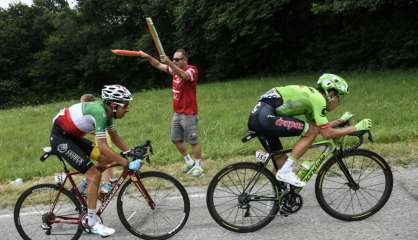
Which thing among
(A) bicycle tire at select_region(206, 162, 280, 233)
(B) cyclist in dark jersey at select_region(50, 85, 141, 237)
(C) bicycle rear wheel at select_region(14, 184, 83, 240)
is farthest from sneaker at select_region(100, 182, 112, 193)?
(A) bicycle tire at select_region(206, 162, 280, 233)

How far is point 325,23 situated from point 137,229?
85.1ft

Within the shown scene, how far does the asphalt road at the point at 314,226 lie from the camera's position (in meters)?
4.78

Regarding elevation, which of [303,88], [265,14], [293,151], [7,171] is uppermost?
[265,14]

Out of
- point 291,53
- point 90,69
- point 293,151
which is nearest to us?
point 293,151

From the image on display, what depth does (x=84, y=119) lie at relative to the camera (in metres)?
5.05

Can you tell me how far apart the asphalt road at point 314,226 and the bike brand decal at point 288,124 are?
103 cm

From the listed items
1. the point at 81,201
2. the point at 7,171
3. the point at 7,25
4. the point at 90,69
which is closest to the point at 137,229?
the point at 81,201

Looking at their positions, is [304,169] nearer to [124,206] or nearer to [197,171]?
[124,206]

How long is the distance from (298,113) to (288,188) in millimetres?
809

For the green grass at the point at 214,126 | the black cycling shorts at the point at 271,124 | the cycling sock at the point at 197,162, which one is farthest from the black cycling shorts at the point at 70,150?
the green grass at the point at 214,126

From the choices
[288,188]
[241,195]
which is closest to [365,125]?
[288,188]

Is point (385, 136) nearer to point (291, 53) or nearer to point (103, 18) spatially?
point (291, 53)

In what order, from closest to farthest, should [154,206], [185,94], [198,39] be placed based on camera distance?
1. [154,206]
2. [185,94]
3. [198,39]

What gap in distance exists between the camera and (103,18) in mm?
45562
